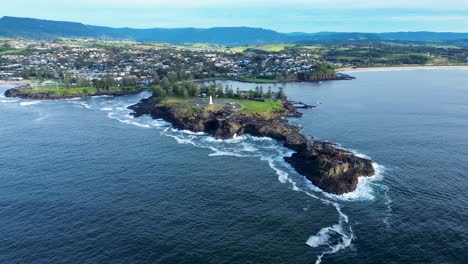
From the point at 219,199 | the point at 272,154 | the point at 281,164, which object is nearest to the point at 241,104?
the point at 272,154

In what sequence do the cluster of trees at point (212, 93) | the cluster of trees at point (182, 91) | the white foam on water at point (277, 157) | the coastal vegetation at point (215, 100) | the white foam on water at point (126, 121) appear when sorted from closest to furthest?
the white foam on water at point (277, 157) → the white foam on water at point (126, 121) → the coastal vegetation at point (215, 100) → the cluster of trees at point (212, 93) → the cluster of trees at point (182, 91)

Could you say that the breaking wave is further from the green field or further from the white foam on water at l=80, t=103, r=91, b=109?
the green field

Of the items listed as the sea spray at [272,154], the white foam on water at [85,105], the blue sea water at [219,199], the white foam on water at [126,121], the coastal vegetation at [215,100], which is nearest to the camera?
the blue sea water at [219,199]

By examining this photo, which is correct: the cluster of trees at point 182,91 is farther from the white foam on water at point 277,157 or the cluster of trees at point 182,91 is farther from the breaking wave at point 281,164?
the white foam on water at point 277,157

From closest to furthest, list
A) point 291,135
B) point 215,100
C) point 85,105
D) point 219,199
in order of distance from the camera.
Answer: point 219,199 < point 291,135 < point 215,100 < point 85,105

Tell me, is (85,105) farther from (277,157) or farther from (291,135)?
(277,157)

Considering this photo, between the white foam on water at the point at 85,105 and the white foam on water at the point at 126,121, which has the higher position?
the white foam on water at the point at 85,105

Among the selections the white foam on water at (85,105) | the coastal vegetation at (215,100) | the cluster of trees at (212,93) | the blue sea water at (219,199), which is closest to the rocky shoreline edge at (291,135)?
the blue sea water at (219,199)

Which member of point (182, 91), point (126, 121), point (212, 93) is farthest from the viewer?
point (212, 93)
